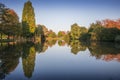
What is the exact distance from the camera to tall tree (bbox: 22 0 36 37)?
6034 cm

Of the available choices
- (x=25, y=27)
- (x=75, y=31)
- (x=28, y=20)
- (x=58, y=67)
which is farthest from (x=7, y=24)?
(x=75, y=31)

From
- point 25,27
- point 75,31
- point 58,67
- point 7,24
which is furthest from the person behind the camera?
point 75,31

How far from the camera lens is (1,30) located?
45531mm

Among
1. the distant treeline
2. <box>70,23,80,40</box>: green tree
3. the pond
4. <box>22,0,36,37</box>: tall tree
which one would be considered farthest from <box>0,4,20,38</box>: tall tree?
<box>70,23,80,40</box>: green tree

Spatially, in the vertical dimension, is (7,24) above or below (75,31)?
above

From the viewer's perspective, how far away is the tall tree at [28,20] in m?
60.3

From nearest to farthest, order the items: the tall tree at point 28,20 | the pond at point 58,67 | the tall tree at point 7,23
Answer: the pond at point 58,67 < the tall tree at point 7,23 < the tall tree at point 28,20

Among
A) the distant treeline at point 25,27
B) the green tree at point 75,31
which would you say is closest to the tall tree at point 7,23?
the distant treeline at point 25,27

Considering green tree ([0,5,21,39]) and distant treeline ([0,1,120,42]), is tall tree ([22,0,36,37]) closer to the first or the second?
distant treeline ([0,1,120,42])

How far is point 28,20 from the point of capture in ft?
203

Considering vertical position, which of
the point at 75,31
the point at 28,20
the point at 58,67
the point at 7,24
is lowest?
the point at 58,67

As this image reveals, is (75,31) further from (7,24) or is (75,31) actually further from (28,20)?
(7,24)

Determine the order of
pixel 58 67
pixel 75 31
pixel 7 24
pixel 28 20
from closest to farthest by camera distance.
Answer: pixel 58 67, pixel 7 24, pixel 28 20, pixel 75 31

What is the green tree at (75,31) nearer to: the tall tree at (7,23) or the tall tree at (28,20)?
the tall tree at (28,20)
